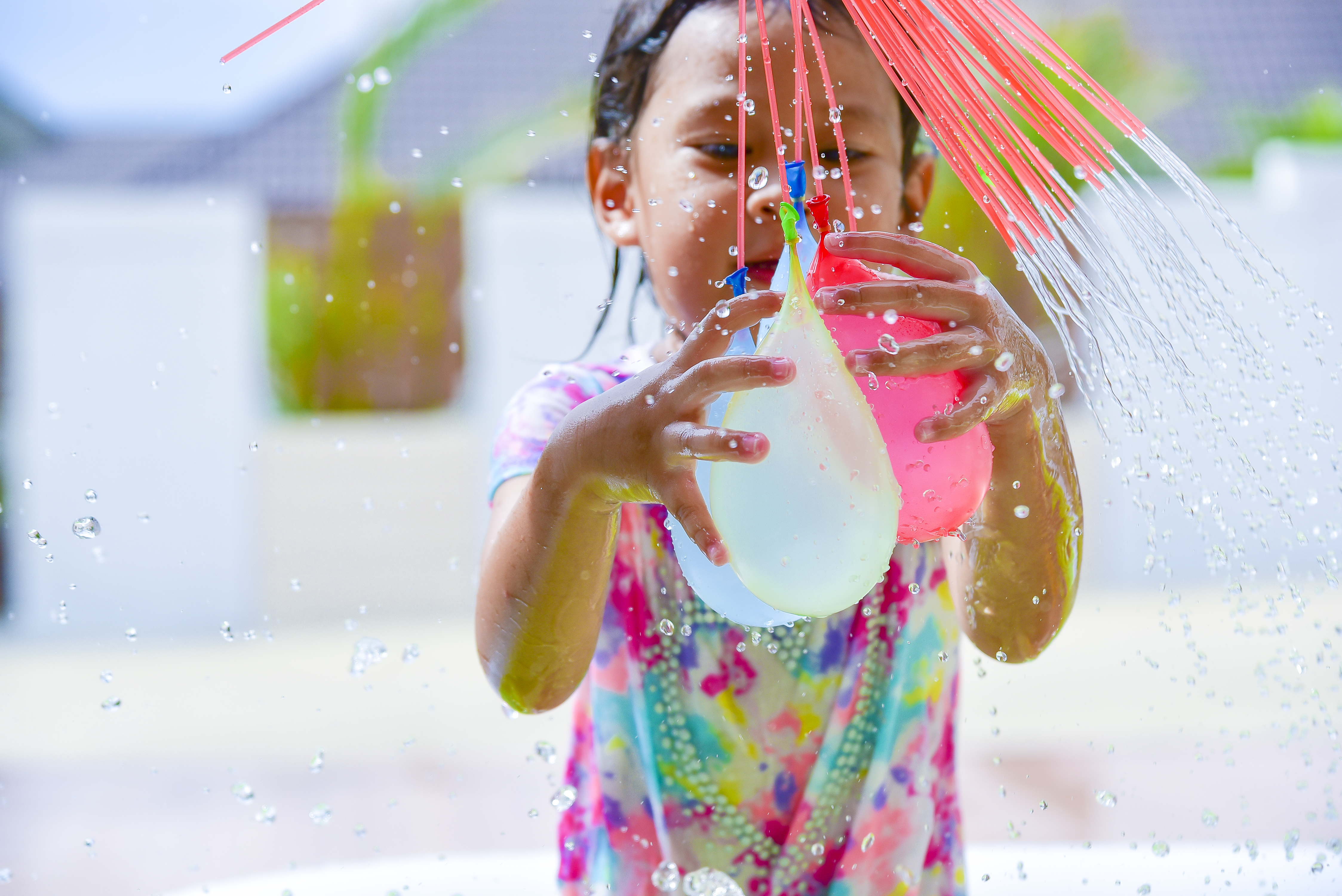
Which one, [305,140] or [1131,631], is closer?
[1131,631]

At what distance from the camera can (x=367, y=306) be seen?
788 centimetres

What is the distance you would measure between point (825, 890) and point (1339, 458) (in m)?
1.09

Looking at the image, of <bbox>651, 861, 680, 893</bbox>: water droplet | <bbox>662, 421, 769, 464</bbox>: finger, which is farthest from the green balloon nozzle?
<bbox>651, 861, 680, 893</bbox>: water droplet

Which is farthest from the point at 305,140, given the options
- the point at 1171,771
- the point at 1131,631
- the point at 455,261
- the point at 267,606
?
the point at 1171,771

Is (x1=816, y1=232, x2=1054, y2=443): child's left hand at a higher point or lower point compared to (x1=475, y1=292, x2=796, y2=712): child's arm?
higher

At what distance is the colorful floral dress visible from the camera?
142 centimetres

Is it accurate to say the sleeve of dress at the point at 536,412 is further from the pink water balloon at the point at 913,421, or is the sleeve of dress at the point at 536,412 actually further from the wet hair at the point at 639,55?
the pink water balloon at the point at 913,421

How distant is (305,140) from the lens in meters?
11.0

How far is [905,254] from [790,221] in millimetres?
88

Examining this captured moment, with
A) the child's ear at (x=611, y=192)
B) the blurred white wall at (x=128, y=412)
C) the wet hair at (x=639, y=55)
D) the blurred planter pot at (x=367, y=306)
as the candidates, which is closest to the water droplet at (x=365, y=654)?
the child's ear at (x=611, y=192)

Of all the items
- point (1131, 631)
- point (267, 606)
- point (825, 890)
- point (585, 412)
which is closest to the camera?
point (585, 412)

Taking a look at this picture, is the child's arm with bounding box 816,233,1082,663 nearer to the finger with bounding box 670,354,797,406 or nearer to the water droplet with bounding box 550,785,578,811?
the finger with bounding box 670,354,797,406

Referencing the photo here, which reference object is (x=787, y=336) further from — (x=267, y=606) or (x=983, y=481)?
(x=267, y=606)

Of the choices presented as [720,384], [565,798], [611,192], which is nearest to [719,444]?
[720,384]
